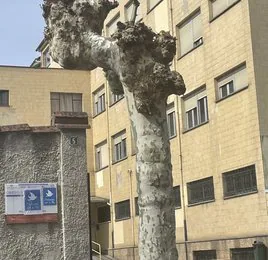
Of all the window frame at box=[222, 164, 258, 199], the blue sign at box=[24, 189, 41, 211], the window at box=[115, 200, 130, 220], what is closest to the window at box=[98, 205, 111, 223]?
the window at box=[115, 200, 130, 220]

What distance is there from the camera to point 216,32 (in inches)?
971

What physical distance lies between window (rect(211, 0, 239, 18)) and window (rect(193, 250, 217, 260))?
31.3 ft

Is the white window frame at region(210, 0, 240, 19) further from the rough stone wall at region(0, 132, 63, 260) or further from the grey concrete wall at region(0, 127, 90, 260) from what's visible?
the rough stone wall at region(0, 132, 63, 260)

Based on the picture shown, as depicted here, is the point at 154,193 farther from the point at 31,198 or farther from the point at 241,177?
the point at 241,177

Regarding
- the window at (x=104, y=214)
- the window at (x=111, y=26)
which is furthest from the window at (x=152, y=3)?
the window at (x=104, y=214)

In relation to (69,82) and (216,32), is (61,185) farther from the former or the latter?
(69,82)

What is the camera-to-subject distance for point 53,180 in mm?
12156

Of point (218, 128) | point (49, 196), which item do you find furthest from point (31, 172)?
point (218, 128)

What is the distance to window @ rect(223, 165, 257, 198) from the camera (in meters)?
21.8

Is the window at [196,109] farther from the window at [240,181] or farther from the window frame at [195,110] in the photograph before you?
the window at [240,181]

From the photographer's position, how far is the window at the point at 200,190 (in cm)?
2478

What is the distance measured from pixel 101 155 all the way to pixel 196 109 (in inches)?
526

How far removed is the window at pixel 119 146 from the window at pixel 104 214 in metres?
3.32

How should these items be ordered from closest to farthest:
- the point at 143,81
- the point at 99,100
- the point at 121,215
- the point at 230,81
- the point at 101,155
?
the point at 143,81, the point at 230,81, the point at 121,215, the point at 101,155, the point at 99,100
